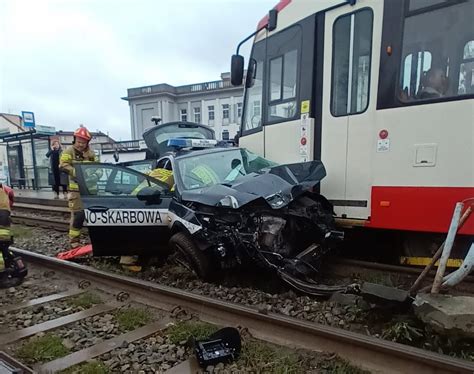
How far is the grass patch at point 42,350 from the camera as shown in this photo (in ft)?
9.98

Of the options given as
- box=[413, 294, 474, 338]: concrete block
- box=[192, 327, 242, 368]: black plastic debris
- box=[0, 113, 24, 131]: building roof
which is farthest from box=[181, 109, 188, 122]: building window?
box=[413, 294, 474, 338]: concrete block

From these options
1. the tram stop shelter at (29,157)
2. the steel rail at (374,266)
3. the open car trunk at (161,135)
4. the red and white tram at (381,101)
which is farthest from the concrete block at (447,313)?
the tram stop shelter at (29,157)

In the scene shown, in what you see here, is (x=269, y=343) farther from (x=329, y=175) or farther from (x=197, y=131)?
(x=197, y=131)

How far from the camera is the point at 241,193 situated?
4.14 meters

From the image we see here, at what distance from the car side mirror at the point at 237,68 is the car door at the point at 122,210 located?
6.50 feet

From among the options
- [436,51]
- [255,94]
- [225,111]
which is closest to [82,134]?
[255,94]

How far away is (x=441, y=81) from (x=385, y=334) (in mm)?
2633

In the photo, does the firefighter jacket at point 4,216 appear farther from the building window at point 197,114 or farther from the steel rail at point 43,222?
the building window at point 197,114

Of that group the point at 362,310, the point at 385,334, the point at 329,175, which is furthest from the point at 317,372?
the point at 329,175

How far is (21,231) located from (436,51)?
887 cm

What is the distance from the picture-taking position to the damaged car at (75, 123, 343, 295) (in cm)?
412

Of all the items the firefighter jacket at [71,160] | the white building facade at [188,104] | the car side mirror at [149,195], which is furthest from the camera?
the white building facade at [188,104]

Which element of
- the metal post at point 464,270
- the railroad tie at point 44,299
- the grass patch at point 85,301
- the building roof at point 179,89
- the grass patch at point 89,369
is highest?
the building roof at point 179,89

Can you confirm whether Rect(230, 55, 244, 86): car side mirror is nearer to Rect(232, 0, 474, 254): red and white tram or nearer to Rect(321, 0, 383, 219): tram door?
Rect(232, 0, 474, 254): red and white tram
